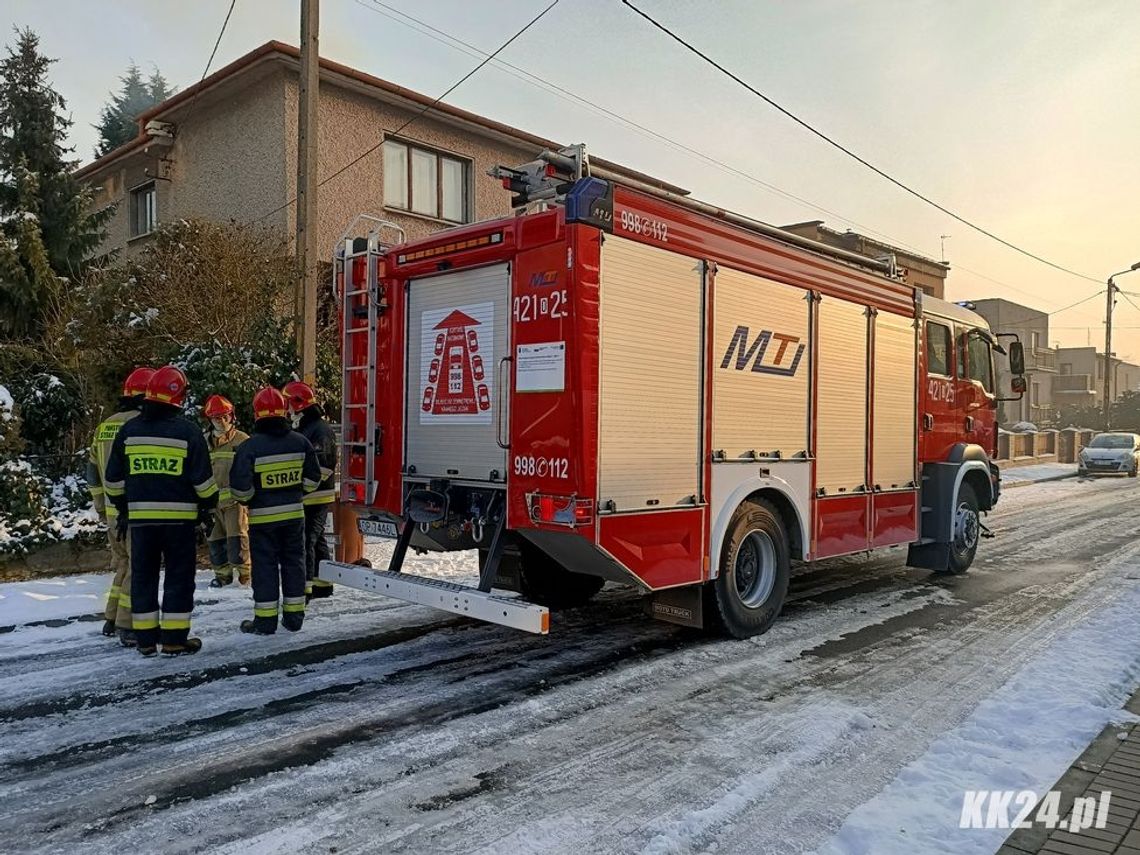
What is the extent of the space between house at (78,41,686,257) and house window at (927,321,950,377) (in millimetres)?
9306

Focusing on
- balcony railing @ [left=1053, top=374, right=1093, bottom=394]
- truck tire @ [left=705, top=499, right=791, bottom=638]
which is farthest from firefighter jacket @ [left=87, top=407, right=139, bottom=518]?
balcony railing @ [left=1053, top=374, right=1093, bottom=394]

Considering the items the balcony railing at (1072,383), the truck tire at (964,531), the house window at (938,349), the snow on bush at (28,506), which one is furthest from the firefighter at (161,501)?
the balcony railing at (1072,383)

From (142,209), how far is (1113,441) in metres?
30.0

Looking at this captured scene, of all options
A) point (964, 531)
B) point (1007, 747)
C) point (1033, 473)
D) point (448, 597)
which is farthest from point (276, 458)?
point (1033, 473)

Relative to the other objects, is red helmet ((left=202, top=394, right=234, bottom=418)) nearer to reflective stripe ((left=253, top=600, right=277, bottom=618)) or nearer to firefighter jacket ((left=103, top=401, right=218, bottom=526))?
firefighter jacket ((left=103, top=401, right=218, bottom=526))

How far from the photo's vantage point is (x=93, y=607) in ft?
23.3

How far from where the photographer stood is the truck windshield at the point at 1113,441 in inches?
1110

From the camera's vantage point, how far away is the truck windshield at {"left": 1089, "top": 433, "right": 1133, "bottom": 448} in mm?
28203

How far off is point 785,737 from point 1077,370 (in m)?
91.1

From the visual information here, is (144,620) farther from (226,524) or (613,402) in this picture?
(613,402)

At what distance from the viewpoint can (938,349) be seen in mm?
8836

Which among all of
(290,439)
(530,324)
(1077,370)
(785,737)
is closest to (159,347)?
(290,439)

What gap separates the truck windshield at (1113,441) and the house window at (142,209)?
29.0 metres

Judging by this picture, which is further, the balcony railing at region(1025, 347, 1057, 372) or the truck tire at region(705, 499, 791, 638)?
the balcony railing at region(1025, 347, 1057, 372)
